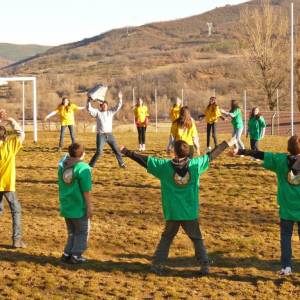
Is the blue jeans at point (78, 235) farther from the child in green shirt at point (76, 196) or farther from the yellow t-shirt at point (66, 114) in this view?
the yellow t-shirt at point (66, 114)

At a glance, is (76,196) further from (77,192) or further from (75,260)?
(75,260)

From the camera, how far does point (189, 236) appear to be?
7.00 m

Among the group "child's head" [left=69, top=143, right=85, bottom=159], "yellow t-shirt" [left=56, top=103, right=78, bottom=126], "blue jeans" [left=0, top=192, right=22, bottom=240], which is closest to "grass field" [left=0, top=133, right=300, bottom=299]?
"blue jeans" [left=0, top=192, right=22, bottom=240]

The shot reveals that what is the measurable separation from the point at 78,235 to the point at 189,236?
1.30 meters

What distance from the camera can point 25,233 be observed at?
907 centimetres

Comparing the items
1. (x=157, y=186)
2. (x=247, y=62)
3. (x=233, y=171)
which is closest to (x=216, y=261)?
(x=157, y=186)

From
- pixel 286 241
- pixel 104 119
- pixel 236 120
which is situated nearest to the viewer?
pixel 286 241

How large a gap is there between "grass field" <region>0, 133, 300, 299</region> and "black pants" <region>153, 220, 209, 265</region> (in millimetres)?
200

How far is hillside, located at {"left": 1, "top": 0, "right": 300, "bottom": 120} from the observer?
236ft

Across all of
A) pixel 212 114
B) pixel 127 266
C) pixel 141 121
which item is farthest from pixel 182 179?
pixel 141 121

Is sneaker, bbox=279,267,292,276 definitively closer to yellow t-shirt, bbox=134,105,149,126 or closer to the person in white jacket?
the person in white jacket

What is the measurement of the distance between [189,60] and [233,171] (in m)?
82.8

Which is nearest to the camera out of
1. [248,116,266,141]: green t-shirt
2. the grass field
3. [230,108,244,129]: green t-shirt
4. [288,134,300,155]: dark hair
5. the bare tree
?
the grass field

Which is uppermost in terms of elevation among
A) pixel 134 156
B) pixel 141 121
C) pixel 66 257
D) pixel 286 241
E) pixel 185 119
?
pixel 141 121
